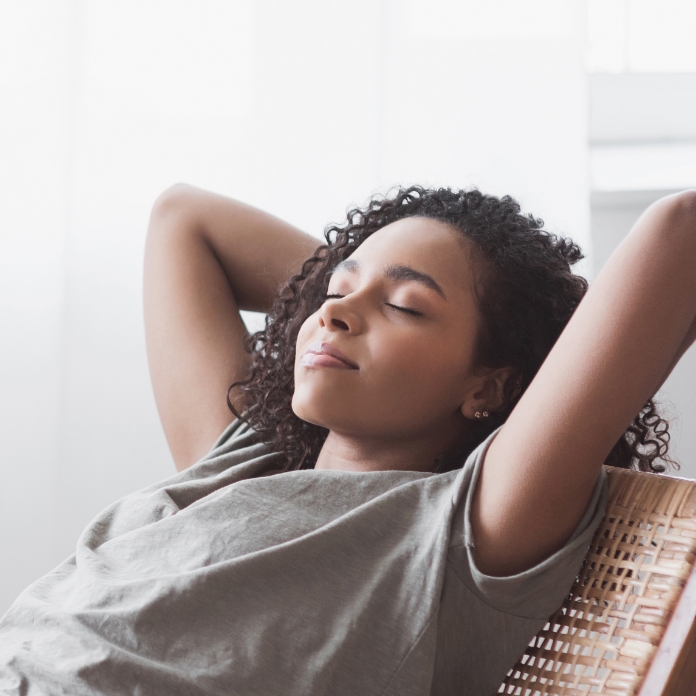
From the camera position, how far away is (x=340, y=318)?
2.98 feet

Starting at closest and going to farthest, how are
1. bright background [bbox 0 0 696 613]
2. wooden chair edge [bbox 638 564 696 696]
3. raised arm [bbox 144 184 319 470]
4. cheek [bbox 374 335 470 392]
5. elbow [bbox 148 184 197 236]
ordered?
wooden chair edge [bbox 638 564 696 696] → cheek [bbox 374 335 470 392] → raised arm [bbox 144 184 319 470] → elbow [bbox 148 184 197 236] → bright background [bbox 0 0 696 613]

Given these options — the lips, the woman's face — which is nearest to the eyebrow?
the woman's face

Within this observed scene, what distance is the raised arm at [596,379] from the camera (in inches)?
28.4

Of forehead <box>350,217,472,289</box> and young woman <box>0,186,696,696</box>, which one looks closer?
young woman <box>0,186,696,696</box>

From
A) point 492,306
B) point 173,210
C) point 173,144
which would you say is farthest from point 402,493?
point 173,144

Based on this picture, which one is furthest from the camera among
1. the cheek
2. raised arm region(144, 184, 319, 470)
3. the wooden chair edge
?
raised arm region(144, 184, 319, 470)

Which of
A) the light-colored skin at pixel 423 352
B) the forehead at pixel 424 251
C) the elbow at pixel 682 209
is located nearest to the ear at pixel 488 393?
the light-colored skin at pixel 423 352

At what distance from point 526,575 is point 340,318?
0.31m

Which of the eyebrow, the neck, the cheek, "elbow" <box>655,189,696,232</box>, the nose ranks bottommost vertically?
the neck

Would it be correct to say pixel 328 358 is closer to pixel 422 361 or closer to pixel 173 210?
pixel 422 361

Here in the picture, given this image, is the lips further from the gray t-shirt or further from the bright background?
the bright background

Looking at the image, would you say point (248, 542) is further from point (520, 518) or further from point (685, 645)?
point (685, 645)

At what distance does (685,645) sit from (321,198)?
1119mm

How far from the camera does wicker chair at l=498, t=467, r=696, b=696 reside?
0.71m
